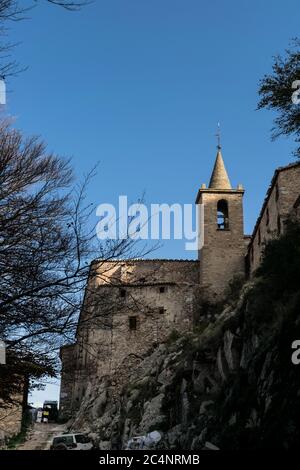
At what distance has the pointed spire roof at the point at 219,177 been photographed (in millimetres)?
37000

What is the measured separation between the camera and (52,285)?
7.93 meters

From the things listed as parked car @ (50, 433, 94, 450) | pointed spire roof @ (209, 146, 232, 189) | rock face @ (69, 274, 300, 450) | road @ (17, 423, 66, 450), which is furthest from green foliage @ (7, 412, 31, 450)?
pointed spire roof @ (209, 146, 232, 189)

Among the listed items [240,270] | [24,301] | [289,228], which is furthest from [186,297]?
[24,301]

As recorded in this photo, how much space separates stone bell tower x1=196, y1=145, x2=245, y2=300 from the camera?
1330 inches

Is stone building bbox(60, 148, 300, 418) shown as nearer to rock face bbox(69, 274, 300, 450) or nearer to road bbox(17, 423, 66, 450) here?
rock face bbox(69, 274, 300, 450)

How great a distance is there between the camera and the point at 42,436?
87.9 feet

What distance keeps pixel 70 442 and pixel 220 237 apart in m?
17.5

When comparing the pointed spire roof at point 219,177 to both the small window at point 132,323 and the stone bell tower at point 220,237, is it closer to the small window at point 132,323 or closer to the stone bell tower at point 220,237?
the stone bell tower at point 220,237

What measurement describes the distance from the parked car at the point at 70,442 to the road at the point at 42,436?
1.37 m

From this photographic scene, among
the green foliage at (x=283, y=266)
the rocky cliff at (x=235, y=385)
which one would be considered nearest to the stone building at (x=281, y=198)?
the rocky cliff at (x=235, y=385)

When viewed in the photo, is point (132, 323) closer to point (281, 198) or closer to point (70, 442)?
point (281, 198)

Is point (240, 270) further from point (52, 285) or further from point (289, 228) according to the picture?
point (52, 285)

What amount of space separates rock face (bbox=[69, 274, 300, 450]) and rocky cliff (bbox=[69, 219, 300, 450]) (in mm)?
28

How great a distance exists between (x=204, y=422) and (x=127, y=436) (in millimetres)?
8076
